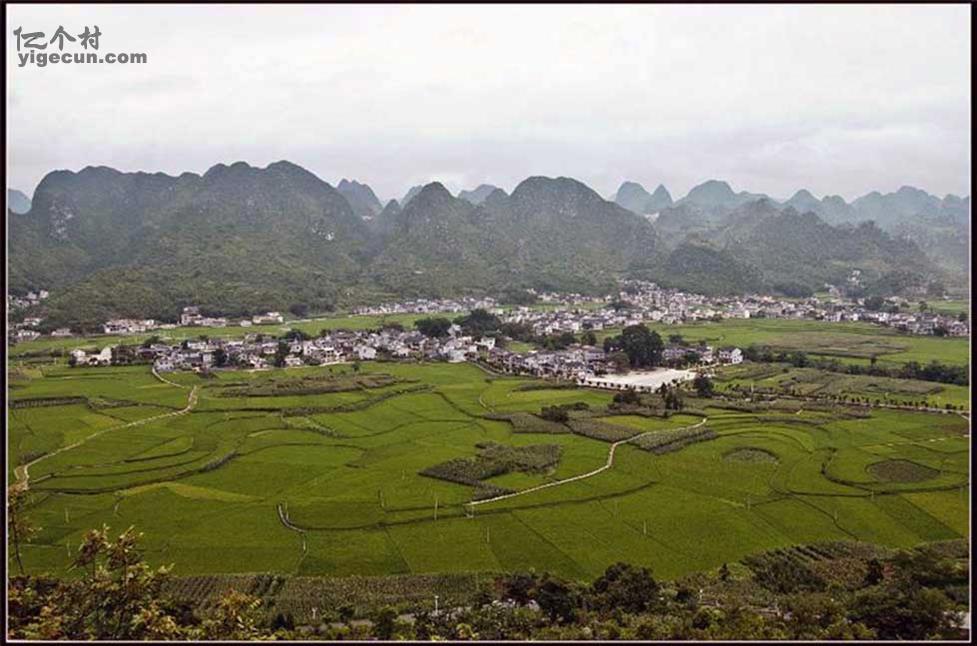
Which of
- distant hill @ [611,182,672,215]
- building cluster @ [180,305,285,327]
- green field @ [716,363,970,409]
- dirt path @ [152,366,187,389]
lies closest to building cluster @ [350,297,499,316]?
building cluster @ [180,305,285,327]

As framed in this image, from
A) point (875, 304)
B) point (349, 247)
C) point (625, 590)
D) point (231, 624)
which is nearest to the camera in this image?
point (231, 624)

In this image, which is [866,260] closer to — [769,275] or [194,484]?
[769,275]

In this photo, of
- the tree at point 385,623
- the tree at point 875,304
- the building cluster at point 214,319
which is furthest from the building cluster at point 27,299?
the tree at point 875,304

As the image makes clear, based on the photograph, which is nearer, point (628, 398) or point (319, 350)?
point (628, 398)

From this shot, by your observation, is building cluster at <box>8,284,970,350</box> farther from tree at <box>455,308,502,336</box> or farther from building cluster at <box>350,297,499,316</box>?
tree at <box>455,308,502,336</box>

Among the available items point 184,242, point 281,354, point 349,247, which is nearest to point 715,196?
point 349,247

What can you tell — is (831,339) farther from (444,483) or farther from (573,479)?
(444,483)
